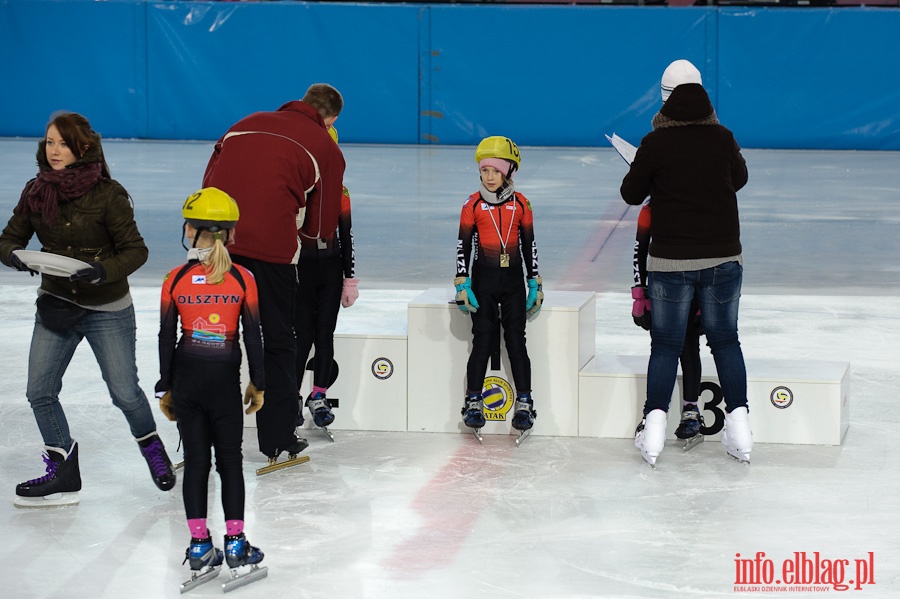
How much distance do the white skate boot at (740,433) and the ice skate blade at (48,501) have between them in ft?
9.00

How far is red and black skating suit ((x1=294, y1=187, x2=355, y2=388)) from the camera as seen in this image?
5.83 meters

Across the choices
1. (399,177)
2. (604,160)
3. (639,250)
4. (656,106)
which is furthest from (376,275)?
(656,106)

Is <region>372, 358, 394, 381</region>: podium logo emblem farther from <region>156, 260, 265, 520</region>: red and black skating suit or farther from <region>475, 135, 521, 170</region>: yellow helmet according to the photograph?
<region>156, 260, 265, 520</region>: red and black skating suit

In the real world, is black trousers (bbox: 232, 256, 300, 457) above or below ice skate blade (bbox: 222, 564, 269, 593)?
above

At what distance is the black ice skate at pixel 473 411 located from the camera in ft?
18.7

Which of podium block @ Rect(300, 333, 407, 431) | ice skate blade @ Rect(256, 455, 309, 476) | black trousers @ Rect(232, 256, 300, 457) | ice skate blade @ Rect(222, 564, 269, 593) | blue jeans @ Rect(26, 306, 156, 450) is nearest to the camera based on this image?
ice skate blade @ Rect(222, 564, 269, 593)

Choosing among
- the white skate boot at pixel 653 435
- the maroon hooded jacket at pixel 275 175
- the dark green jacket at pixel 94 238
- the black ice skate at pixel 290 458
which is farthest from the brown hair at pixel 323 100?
the white skate boot at pixel 653 435

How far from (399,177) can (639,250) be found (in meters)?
Answer: 12.8

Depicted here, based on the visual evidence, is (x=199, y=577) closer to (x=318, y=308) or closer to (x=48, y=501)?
(x=48, y=501)

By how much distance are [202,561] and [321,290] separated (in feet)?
6.61

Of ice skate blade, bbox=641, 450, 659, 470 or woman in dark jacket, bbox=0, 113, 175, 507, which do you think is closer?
woman in dark jacket, bbox=0, 113, 175, 507

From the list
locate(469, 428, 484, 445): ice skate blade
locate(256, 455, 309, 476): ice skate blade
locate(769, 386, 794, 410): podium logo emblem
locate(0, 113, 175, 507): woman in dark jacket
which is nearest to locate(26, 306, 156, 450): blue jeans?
locate(0, 113, 175, 507): woman in dark jacket

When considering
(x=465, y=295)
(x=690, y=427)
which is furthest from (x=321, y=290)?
(x=690, y=427)

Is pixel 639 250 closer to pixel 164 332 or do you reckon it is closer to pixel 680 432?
pixel 680 432
